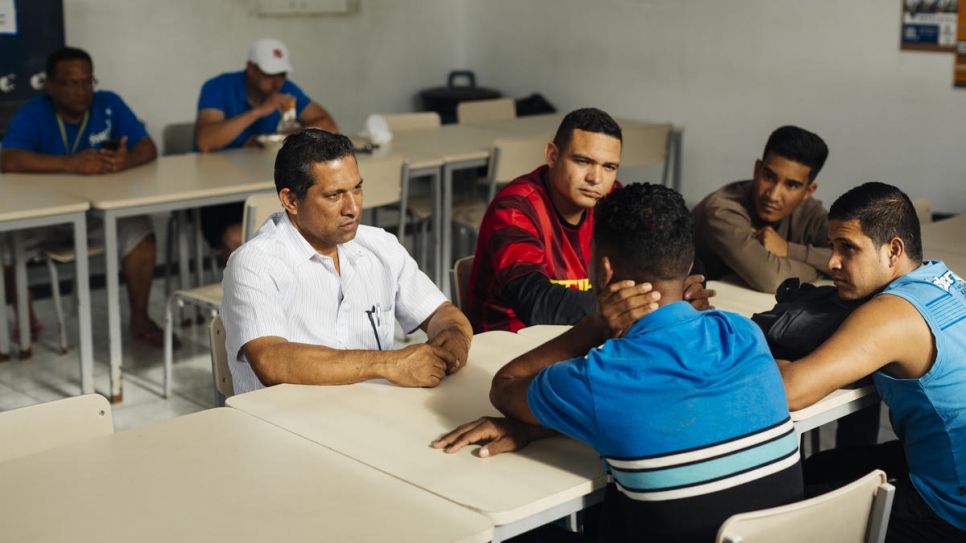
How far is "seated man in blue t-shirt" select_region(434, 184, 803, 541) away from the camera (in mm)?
1512

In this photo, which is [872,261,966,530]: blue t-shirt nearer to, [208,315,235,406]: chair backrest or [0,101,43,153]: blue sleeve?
[208,315,235,406]: chair backrest

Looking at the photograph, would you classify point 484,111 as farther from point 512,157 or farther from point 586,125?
point 586,125

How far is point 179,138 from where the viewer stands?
5.11 m

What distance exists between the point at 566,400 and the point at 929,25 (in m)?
4.29

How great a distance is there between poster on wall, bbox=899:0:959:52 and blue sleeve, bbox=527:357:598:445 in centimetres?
418

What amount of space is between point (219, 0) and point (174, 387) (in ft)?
9.67

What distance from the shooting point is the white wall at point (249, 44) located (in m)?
5.70

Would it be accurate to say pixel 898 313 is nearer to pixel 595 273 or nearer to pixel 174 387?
pixel 595 273

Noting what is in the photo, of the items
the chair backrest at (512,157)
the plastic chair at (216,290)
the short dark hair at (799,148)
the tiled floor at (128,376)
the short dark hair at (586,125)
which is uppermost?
the short dark hair at (586,125)

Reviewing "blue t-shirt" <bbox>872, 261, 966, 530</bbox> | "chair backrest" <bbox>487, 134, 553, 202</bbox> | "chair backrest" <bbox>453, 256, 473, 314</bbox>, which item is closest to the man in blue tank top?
"blue t-shirt" <bbox>872, 261, 966, 530</bbox>

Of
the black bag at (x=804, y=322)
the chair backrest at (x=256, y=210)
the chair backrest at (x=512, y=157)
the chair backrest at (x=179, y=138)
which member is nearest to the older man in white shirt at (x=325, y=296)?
the black bag at (x=804, y=322)

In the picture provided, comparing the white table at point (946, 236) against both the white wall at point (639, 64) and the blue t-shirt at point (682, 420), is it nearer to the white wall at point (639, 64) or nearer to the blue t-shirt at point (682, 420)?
the white wall at point (639, 64)

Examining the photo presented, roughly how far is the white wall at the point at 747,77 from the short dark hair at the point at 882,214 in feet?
11.2

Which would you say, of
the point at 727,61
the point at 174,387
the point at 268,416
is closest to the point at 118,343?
the point at 174,387
